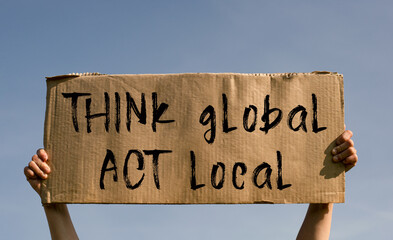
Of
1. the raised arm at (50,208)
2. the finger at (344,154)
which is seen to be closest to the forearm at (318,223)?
the finger at (344,154)

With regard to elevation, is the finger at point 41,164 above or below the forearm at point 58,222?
above

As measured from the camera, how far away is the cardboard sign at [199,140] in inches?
62.9

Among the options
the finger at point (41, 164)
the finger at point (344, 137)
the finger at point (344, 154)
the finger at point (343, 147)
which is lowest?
the finger at point (41, 164)

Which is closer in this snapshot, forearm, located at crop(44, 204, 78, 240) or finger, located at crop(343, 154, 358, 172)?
finger, located at crop(343, 154, 358, 172)

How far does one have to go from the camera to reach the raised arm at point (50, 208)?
1646 mm

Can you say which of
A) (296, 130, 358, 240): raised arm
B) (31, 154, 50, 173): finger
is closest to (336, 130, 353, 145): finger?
(296, 130, 358, 240): raised arm

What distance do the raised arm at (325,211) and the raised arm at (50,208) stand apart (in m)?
1.15

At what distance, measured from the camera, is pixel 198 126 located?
64.1 inches

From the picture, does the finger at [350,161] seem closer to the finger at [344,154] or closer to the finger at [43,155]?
the finger at [344,154]

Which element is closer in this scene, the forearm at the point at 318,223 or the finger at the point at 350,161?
the finger at the point at 350,161

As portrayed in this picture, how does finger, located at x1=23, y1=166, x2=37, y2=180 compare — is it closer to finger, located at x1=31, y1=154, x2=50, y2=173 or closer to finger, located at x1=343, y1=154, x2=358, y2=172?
finger, located at x1=31, y1=154, x2=50, y2=173

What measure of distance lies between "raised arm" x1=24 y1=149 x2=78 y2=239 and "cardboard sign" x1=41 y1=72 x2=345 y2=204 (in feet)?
0.13

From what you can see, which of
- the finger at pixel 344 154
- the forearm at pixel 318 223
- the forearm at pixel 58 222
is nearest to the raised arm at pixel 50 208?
the forearm at pixel 58 222

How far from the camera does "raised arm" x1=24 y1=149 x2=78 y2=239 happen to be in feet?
5.40
